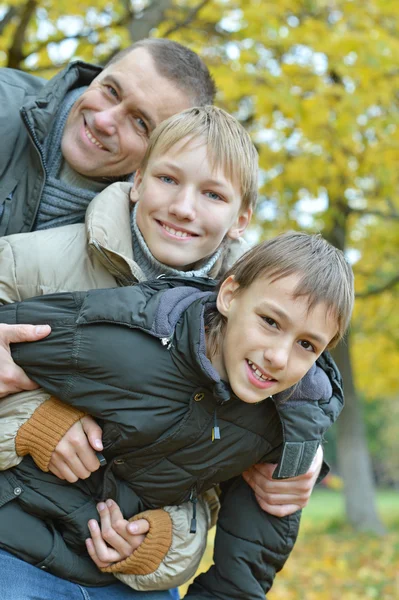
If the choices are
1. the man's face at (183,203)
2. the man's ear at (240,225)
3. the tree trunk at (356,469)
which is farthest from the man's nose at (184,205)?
the tree trunk at (356,469)

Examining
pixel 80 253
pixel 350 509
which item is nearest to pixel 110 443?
pixel 80 253

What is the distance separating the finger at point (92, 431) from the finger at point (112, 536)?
235 millimetres

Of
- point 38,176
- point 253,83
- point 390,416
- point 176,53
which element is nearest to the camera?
point 38,176

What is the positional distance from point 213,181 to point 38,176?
0.69 m

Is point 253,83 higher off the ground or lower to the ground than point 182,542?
lower

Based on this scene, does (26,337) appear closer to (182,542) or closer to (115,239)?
(115,239)

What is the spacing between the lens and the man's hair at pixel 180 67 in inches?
116

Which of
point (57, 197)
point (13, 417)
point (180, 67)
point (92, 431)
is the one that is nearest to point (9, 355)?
point (13, 417)

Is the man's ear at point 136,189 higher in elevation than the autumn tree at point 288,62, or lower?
higher

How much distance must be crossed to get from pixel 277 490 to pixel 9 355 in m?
0.95

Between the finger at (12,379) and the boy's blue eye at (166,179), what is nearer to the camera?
the finger at (12,379)

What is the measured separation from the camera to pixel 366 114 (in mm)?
7754

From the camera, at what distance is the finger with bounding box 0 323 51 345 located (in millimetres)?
2238

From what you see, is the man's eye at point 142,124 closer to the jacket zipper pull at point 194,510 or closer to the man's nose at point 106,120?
the man's nose at point 106,120
